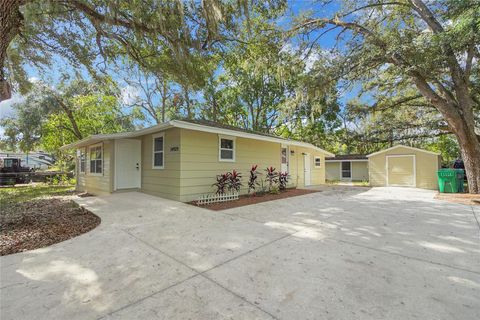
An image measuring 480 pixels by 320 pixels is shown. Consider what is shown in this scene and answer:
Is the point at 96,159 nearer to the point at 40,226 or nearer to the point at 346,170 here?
the point at 40,226

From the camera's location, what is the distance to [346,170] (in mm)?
20906

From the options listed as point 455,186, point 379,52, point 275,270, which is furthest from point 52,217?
point 455,186

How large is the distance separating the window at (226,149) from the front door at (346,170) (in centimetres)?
1603

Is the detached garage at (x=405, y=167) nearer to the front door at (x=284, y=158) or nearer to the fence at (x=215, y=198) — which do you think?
the front door at (x=284, y=158)

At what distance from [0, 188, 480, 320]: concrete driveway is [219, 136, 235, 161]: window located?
398 centimetres

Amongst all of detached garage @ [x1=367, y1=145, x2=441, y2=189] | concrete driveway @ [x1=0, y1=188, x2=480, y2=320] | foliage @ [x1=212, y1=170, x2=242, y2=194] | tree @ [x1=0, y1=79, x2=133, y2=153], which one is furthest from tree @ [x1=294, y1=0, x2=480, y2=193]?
tree @ [x1=0, y1=79, x2=133, y2=153]

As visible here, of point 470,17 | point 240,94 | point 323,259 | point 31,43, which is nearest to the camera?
point 323,259

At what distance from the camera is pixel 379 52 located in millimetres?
7793

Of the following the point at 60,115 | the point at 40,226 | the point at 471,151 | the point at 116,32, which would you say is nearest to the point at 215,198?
the point at 40,226

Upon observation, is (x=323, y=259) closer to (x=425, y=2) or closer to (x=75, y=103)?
(x=425, y=2)

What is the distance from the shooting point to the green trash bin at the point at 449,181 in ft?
32.2

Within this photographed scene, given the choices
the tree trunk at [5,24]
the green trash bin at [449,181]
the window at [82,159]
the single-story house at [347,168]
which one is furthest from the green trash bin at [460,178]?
the window at [82,159]

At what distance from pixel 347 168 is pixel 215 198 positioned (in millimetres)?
17501

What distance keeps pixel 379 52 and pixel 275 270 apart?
340 inches
